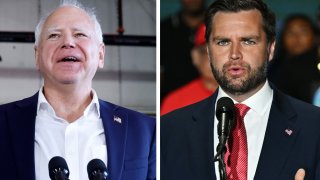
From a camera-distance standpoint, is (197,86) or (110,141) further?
(197,86)

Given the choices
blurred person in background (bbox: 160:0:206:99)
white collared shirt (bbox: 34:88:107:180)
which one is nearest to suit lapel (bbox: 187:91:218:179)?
blurred person in background (bbox: 160:0:206:99)

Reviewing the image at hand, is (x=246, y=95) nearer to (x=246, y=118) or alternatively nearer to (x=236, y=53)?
(x=246, y=118)

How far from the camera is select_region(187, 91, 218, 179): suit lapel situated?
4.37m

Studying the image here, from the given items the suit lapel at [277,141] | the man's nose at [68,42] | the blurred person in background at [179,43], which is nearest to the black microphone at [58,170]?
the man's nose at [68,42]

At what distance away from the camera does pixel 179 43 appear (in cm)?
464

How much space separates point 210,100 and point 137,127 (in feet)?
1.82

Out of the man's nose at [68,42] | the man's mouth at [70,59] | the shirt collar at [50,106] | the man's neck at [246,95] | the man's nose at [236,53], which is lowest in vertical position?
the shirt collar at [50,106]

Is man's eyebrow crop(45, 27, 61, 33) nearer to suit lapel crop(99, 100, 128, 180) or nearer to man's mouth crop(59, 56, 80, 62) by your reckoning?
man's mouth crop(59, 56, 80, 62)

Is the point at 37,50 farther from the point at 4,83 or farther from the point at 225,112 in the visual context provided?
the point at 225,112

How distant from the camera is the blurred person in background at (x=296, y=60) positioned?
14.7 feet

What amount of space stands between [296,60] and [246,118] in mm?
537

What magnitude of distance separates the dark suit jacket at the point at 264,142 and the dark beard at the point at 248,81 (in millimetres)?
111

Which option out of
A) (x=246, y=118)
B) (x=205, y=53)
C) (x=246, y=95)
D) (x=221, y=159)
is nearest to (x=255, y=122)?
(x=246, y=118)

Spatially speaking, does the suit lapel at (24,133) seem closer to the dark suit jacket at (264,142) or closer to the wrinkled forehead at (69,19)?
the wrinkled forehead at (69,19)
